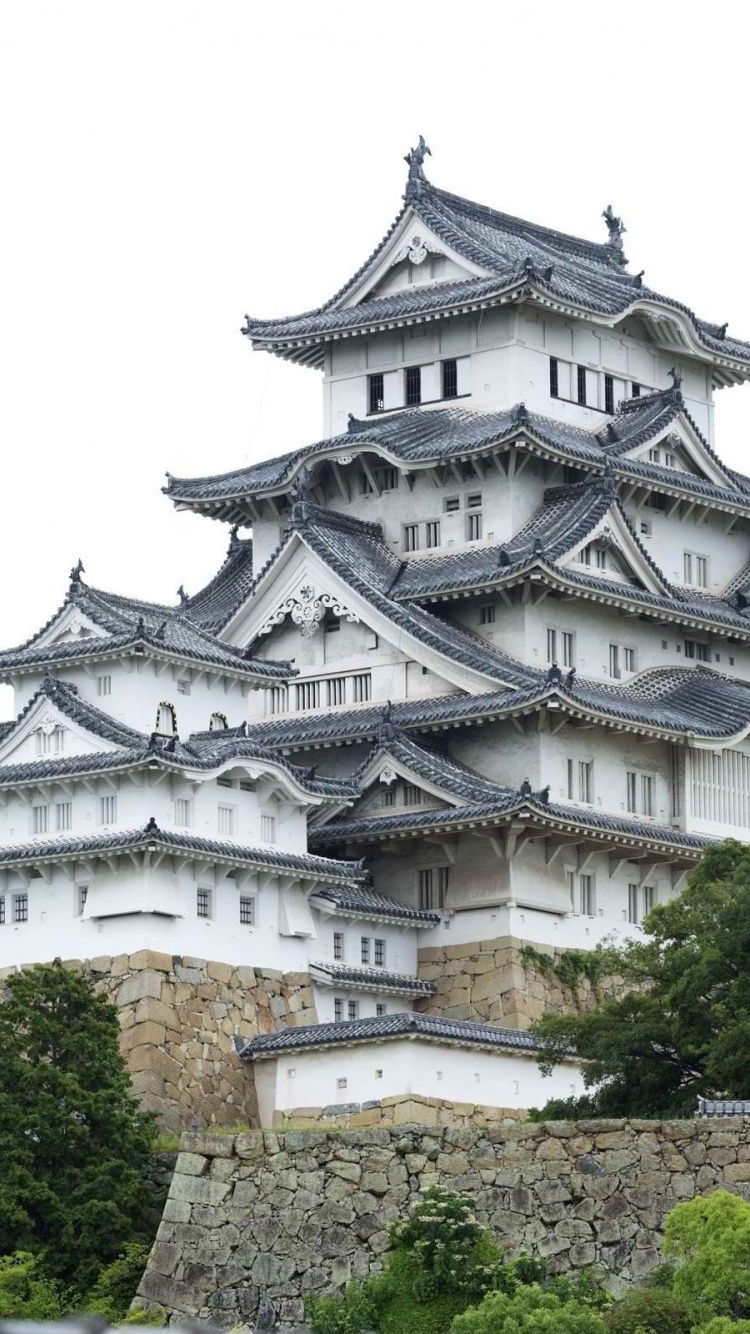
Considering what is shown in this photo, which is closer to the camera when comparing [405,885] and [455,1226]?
[455,1226]

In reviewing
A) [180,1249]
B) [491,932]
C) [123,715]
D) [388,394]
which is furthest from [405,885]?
[180,1249]

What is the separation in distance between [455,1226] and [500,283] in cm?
2706

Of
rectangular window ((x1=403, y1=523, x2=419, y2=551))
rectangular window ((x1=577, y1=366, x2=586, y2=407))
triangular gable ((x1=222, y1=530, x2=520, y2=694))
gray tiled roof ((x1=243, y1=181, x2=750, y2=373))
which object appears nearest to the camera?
triangular gable ((x1=222, y1=530, x2=520, y2=694))

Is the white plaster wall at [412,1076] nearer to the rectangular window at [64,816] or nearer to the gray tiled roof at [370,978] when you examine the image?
the gray tiled roof at [370,978]

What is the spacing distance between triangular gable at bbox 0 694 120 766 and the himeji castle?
0.05 metres

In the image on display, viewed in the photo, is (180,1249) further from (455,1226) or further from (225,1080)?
(225,1080)

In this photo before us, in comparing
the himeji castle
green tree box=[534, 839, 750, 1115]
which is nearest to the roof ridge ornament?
the himeji castle

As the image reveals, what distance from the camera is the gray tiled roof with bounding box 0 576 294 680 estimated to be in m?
56.0

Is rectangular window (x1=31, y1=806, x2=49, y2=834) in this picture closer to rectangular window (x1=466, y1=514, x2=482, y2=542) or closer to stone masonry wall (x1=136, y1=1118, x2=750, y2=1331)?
stone masonry wall (x1=136, y1=1118, x2=750, y2=1331)

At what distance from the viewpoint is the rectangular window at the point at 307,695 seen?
63.1 metres

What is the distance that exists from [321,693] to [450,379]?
26.3 ft

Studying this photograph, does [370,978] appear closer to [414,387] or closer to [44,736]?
[44,736]

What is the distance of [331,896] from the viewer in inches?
2238

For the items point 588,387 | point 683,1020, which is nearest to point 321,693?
point 588,387
